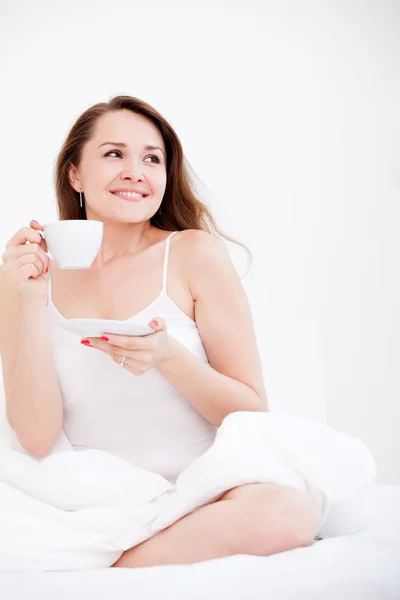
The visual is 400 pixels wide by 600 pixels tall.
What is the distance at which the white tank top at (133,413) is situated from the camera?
1.82m

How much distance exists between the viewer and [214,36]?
322cm

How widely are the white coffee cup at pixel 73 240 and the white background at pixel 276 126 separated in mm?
1580

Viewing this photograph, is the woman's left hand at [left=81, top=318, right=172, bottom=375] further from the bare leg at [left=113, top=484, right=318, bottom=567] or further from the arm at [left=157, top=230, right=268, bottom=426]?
the bare leg at [left=113, top=484, right=318, bottom=567]

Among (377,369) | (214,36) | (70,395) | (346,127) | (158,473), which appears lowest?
(377,369)

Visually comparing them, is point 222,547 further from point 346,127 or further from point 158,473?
point 346,127

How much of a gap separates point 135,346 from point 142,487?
0.33 metres

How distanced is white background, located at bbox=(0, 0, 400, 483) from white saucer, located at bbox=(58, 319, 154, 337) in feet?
5.43

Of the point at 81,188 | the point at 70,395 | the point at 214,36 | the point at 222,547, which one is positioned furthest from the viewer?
the point at 214,36

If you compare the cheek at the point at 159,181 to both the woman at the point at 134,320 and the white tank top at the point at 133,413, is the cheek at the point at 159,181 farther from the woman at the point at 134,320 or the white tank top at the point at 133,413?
the white tank top at the point at 133,413

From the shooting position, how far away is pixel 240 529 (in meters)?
1.38

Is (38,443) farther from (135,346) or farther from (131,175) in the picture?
(131,175)

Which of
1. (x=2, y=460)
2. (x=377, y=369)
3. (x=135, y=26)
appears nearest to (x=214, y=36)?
(x=135, y=26)

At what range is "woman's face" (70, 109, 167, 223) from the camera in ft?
6.37

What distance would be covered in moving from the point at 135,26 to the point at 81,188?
1.42 meters
